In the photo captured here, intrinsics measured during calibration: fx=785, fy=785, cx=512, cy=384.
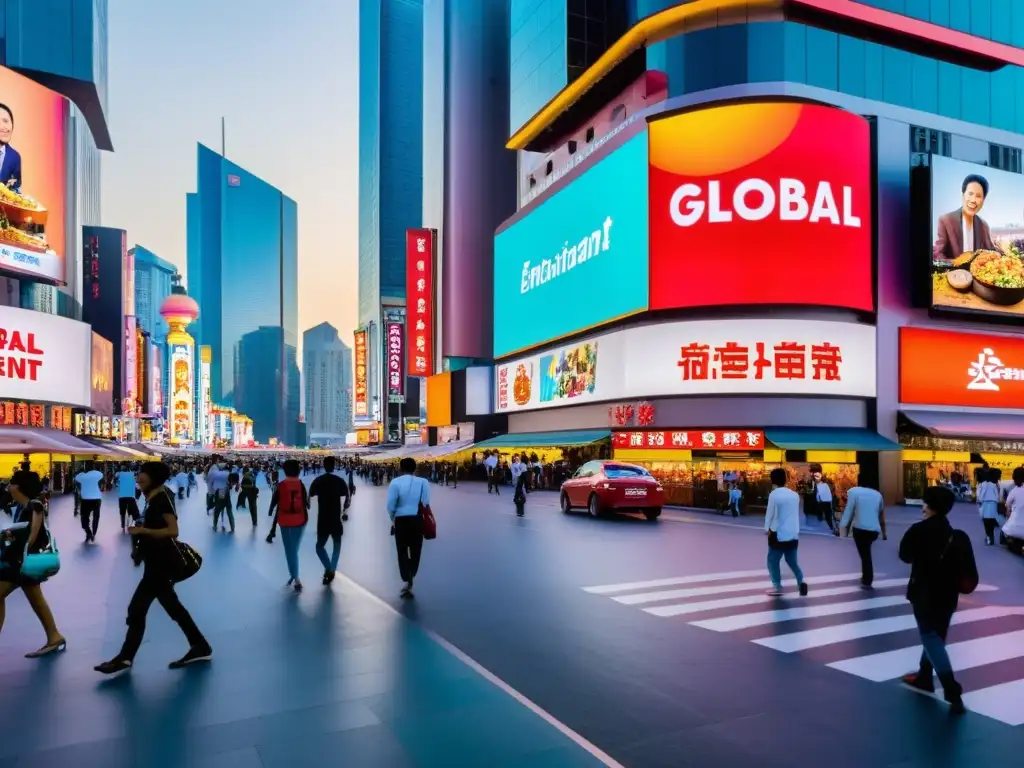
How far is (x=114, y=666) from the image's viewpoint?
6430 millimetres

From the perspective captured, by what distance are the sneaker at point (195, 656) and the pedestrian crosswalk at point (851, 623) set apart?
4.88m

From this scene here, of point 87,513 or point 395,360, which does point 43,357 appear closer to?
point 87,513

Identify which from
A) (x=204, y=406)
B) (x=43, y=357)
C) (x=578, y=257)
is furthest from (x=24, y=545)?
(x=204, y=406)

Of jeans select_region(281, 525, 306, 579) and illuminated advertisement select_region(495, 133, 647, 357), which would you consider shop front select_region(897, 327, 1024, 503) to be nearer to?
illuminated advertisement select_region(495, 133, 647, 357)

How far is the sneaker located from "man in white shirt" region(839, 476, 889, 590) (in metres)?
8.24

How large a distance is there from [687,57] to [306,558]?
104 ft

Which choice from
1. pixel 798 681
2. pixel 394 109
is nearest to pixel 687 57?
pixel 798 681

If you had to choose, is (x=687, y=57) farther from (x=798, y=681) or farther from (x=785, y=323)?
(x=798, y=681)

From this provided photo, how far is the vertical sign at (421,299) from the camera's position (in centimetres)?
7162

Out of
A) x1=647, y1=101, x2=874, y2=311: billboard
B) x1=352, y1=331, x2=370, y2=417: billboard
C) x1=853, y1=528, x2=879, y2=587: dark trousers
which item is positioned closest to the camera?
x1=853, y1=528, x2=879, y2=587: dark trousers

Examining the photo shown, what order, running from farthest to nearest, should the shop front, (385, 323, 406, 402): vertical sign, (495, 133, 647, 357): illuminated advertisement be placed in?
(385, 323, 406, 402): vertical sign, (495, 133, 647, 357): illuminated advertisement, the shop front

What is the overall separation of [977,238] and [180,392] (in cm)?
11658

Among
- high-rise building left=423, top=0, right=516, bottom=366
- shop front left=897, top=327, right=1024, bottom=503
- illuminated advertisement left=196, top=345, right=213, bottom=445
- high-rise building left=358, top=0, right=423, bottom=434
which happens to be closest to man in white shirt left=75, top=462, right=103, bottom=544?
shop front left=897, top=327, right=1024, bottom=503

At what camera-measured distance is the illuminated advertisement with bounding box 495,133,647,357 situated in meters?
34.5
